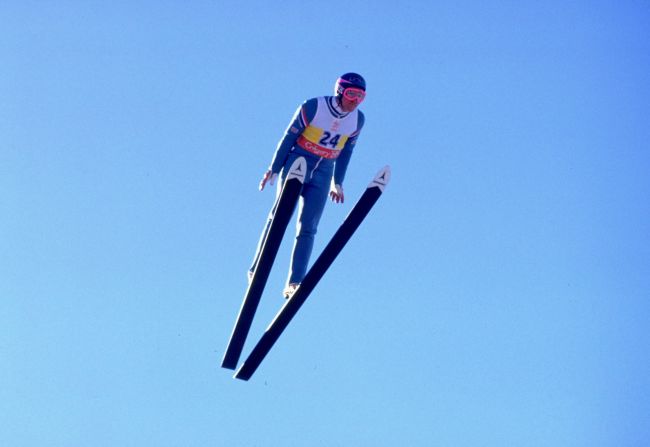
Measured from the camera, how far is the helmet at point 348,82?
27.7ft

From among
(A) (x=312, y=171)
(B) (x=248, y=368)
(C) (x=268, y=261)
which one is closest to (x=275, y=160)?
(A) (x=312, y=171)

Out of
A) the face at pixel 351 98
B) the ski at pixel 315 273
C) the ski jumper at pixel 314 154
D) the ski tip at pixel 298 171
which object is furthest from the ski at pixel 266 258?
the face at pixel 351 98

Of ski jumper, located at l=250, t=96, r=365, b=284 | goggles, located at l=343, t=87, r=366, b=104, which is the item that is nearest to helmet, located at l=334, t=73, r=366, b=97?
goggles, located at l=343, t=87, r=366, b=104

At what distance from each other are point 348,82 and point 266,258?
1776 mm

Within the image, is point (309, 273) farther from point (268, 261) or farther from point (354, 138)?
point (354, 138)

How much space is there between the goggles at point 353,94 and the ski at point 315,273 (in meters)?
0.87

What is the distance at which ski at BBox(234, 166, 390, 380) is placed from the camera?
312 inches

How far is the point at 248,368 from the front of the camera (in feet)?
28.6

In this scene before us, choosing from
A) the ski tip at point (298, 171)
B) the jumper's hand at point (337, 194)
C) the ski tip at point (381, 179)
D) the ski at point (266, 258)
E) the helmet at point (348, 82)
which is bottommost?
the ski at point (266, 258)

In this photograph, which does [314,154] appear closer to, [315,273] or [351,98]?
[351,98]

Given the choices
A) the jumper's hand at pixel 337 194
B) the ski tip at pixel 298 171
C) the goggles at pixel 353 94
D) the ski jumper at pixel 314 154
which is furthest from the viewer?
the jumper's hand at pixel 337 194

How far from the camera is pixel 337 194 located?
901 centimetres

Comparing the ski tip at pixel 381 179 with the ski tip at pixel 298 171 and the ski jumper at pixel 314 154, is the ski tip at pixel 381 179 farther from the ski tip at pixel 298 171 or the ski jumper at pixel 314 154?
the ski jumper at pixel 314 154

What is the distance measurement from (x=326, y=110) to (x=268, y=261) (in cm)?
152
